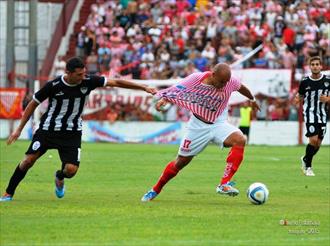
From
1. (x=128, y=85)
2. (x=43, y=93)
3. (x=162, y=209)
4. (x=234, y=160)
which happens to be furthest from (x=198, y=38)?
(x=162, y=209)

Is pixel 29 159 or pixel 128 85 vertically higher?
pixel 128 85

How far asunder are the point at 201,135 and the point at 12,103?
24.6 m

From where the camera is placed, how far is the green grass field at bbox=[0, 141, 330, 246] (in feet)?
37.7

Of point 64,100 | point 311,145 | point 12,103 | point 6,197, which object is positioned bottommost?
point 12,103

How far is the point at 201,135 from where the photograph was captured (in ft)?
51.6

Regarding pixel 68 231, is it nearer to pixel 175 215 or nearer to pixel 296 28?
pixel 175 215

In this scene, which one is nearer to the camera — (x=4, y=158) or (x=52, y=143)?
(x=52, y=143)

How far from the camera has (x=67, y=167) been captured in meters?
15.5

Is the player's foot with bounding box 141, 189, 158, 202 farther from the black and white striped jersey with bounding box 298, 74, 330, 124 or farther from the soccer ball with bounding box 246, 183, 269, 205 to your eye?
the black and white striped jersey with bounding box 298, 74, 330, 124

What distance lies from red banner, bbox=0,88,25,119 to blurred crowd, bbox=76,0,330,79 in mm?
2928

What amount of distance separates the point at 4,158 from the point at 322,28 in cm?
1593

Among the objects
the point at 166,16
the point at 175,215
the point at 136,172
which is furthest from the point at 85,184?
the point at 166,16

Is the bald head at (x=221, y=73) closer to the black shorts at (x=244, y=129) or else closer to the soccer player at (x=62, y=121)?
the soccer player at (x=62, y=121)

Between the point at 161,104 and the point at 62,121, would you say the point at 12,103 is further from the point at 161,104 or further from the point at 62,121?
the point at 161,104
